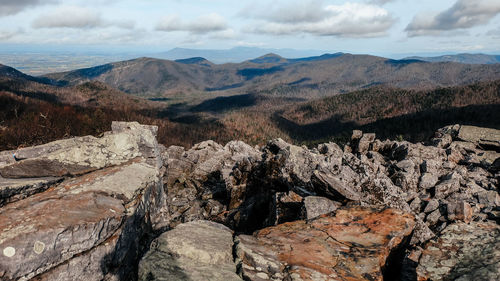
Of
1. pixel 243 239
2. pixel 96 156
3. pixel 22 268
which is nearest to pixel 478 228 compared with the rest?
pixel 243 239

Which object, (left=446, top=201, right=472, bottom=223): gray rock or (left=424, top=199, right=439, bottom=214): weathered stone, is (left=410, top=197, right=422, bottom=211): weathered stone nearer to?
(left=424, top=199, right=439, bottom=214): weathered stone

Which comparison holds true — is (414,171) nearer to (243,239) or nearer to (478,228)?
(478,228)

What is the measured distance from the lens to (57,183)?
15.7 meters

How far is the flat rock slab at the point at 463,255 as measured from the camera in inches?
369

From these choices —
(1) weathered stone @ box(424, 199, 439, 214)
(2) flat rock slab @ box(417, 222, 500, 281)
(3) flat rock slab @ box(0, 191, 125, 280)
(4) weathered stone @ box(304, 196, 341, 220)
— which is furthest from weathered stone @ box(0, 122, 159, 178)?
(1) weathered stone @ box(424, 199, 439, 214)

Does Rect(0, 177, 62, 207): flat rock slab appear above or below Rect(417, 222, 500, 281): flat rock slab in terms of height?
above

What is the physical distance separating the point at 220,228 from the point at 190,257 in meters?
2.70

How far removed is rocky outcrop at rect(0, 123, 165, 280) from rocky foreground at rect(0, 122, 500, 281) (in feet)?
0.15

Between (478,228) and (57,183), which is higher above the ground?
(57,183)

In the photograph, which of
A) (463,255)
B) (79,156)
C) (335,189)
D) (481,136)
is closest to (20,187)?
(79,156)

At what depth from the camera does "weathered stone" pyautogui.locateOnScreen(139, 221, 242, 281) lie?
8328 mm

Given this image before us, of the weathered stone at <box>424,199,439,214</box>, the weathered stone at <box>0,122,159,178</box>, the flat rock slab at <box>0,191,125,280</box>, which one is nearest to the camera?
the flat rock slab at <box>0,191,125,280</box>

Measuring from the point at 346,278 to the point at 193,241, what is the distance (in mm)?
5672

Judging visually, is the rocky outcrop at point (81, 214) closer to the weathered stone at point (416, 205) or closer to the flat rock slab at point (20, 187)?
the flat rock slab at point (20, 187)
